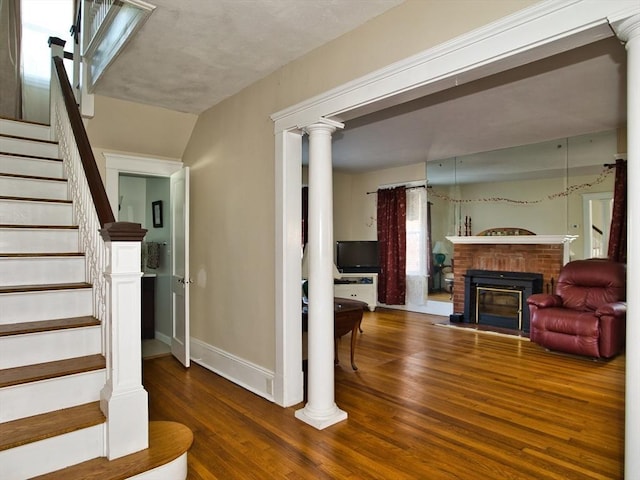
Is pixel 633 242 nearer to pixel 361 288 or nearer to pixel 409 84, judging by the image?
pixel 409 84

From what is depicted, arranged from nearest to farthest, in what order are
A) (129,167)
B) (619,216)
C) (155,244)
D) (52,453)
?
(52,453), (129,167), (619,216), (155,244)

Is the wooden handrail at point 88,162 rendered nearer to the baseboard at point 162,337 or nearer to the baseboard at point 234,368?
the baseboard at point 234,368

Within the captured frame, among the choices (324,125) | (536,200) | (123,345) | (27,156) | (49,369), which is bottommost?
(49,369)

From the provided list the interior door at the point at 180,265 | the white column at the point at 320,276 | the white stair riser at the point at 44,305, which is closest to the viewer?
the white stair riser at the point at 44,305

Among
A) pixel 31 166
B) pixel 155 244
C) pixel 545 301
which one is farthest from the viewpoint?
pixel 155 244

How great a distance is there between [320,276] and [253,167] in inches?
49.3

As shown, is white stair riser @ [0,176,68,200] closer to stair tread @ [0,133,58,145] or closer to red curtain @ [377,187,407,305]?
stair tread @ [0,133,58,145]

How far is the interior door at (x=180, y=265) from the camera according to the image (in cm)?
413

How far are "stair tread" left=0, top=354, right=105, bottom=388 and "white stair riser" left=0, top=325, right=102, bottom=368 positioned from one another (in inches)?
1.4

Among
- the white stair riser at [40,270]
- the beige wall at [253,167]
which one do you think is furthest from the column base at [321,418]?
the white stair riser at [40,270]

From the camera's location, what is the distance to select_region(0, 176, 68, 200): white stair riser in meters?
3.10

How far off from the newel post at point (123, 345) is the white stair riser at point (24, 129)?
2.49 metres

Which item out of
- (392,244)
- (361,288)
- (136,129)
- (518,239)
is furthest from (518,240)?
(136,129)

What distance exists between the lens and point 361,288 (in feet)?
24.6
